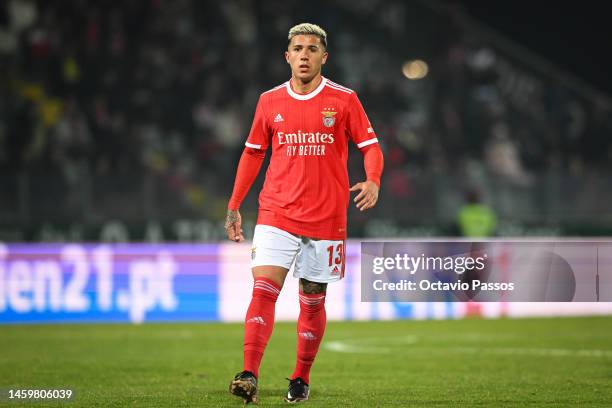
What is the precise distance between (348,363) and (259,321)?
3.37 metres

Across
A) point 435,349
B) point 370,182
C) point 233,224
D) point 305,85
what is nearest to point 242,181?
point 233,224

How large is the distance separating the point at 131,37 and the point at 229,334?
7721 millimetres

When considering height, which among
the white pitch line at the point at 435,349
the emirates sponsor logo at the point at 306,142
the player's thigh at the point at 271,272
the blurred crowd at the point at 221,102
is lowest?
the white pitch line at the point at 435,349

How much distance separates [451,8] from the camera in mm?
20156

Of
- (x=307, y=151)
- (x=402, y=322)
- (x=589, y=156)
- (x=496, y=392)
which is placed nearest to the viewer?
(x=307, y=151)

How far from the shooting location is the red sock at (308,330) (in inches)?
250

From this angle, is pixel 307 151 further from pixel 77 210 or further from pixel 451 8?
pixel 451 8

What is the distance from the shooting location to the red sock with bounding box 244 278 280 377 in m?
6.01

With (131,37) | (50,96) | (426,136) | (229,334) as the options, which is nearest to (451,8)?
(426,136)

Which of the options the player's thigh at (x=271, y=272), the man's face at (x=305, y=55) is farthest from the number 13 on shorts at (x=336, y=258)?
the man's face at (x=305, y=55)

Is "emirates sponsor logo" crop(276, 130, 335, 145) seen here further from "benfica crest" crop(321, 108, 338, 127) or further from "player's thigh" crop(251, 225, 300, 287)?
"player's thigh" crop(251, 225, 300, 287)

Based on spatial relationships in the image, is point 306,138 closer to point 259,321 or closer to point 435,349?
point 259,321

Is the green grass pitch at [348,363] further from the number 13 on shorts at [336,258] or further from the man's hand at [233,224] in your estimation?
the man's hand at [233,224]

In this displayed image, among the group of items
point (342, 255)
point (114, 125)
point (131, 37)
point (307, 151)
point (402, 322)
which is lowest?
point (402, 322)
